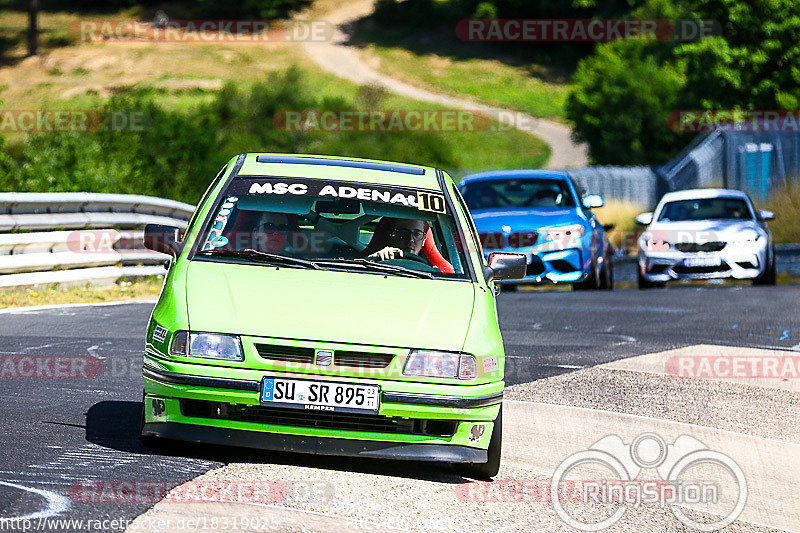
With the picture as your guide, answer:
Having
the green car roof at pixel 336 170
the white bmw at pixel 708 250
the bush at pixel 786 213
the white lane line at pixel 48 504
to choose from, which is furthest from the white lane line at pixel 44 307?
the bush at pixel 786 213

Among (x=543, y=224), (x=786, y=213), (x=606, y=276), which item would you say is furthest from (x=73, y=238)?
(x=786, y=213)

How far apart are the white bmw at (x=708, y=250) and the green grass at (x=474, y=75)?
236 ft

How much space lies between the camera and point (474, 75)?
4053 inches

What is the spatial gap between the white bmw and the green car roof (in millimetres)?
11167

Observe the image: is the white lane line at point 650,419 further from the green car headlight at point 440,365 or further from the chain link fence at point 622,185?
the chain link fence at point 622,185

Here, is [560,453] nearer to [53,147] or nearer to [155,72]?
[53,147]

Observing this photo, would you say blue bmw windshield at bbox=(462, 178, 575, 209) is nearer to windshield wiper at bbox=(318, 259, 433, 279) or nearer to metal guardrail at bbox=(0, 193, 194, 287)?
metal guardrail at bbox=(0, 193, 194, 287)

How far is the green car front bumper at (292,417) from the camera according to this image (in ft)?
20.4

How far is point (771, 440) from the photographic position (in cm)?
754

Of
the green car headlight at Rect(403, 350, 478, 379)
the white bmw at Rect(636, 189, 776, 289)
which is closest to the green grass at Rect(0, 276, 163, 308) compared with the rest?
the white bmw at Rect(636, 189, 776, 289)

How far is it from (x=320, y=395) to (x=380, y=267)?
1.08 m

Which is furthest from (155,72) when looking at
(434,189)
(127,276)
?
(434,189)

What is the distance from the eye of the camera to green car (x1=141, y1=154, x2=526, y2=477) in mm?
6246

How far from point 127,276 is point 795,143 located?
19.2 m
